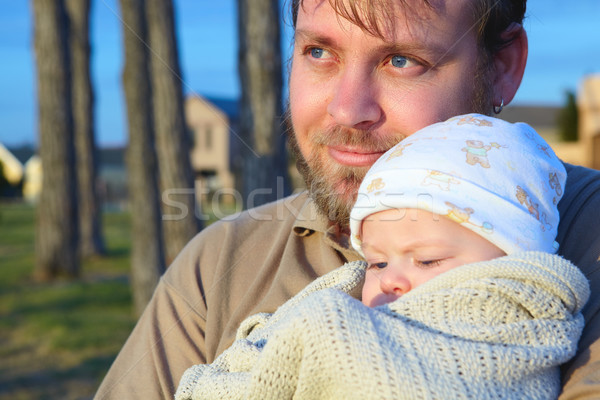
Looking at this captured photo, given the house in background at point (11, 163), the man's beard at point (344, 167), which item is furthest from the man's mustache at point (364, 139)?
the house in background at point (11, 163)

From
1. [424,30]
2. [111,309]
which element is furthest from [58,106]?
[424,30]

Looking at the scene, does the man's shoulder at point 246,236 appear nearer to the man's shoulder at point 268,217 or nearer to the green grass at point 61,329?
the man's shoulder at point 268,217

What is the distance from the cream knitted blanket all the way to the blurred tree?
23348mm

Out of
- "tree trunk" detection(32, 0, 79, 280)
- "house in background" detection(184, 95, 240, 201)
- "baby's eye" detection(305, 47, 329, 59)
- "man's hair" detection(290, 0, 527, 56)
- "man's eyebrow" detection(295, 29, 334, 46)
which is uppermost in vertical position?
"man's hair" detection(290, 0, 527, 56)

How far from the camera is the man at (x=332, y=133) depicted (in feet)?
7.05

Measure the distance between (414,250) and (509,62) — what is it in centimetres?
94

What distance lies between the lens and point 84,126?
14.2 metres

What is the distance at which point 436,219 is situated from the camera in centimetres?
188

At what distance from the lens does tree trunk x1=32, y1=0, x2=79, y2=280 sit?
10883mm

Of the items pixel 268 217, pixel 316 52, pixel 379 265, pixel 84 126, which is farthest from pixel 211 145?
pixel 379 265

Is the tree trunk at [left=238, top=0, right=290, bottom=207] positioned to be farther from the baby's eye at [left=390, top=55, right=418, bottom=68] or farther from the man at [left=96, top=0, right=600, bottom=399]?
the baby's eye at [left=390, top=55, right=418, bottom=68]

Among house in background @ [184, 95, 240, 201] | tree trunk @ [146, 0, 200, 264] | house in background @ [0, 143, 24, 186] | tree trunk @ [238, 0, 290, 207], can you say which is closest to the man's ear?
tree trunk @ [238, 0, 290, 207]

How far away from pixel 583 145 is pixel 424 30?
683 inches

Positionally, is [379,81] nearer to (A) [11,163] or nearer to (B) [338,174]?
(B) [338,174]
